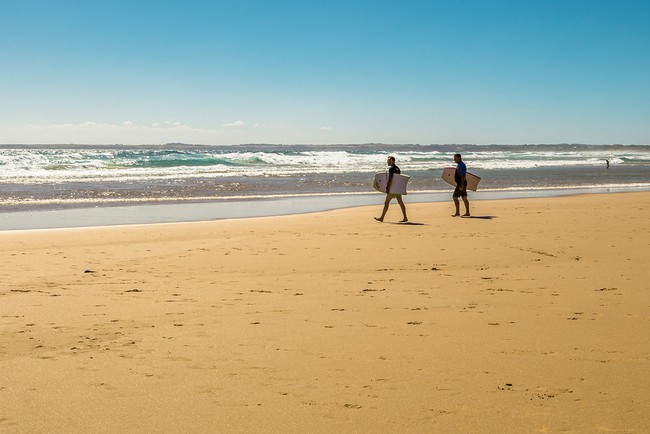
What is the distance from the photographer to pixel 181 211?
19.0 metres

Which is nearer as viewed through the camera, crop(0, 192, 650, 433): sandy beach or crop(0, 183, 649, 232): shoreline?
crop(0, 192, 650, 433): sandy beach

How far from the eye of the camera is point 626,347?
5.06 metres

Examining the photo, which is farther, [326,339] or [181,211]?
[181,211]

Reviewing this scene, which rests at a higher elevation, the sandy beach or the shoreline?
the sandy beach

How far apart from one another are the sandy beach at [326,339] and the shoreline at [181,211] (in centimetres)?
536

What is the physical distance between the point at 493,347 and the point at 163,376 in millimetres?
2497

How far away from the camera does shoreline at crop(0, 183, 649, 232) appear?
16.1 m

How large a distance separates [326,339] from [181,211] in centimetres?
1430

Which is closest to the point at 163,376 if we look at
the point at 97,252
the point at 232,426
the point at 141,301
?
the point at 232,426

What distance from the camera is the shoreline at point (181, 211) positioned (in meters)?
16.1

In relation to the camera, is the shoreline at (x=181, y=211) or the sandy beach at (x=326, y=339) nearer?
the sandy beach at (x=326, y=339)

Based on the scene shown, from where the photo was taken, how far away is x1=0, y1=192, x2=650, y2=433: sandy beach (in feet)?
12.8

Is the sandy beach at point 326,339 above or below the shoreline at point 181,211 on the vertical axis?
above

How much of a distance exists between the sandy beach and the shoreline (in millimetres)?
5360
